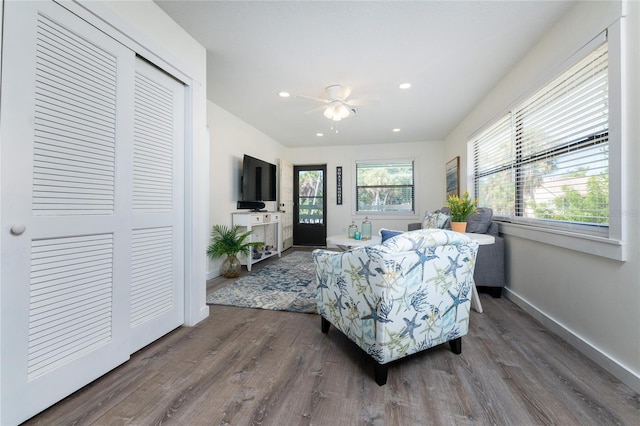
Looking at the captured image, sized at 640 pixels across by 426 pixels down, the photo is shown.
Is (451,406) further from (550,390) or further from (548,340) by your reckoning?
(548,340)

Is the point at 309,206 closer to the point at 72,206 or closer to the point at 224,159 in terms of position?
the point at 224,159

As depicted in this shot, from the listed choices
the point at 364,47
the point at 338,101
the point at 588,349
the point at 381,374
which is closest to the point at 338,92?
the point at 338,101

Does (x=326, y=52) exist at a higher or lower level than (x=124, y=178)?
higher

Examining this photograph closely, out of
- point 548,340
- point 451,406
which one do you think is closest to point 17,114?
point 451,406

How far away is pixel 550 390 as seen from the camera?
139 centimetres

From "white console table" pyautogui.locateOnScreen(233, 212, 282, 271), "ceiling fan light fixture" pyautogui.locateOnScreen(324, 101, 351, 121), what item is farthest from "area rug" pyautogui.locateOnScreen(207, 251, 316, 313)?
"ceiling fan light fixture" pyautogui.locateOnScreen(324, 101, 351, 121)

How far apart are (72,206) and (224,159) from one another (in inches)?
106

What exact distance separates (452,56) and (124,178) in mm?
2910

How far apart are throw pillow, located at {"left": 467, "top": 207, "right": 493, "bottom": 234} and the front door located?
3599 millimetres

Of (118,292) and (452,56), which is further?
(452,56)

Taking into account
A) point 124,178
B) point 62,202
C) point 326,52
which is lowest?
point 62,202

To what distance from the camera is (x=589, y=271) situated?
68.3 inches

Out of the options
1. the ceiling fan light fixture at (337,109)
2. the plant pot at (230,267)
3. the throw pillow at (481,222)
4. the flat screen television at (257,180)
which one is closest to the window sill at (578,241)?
the throw pillow at (481,222)

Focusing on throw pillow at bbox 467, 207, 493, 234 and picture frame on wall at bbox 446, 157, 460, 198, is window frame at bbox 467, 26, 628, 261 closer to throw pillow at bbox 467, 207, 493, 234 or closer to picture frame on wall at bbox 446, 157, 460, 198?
throw pillow at bbox 467, 207, 493, 234
